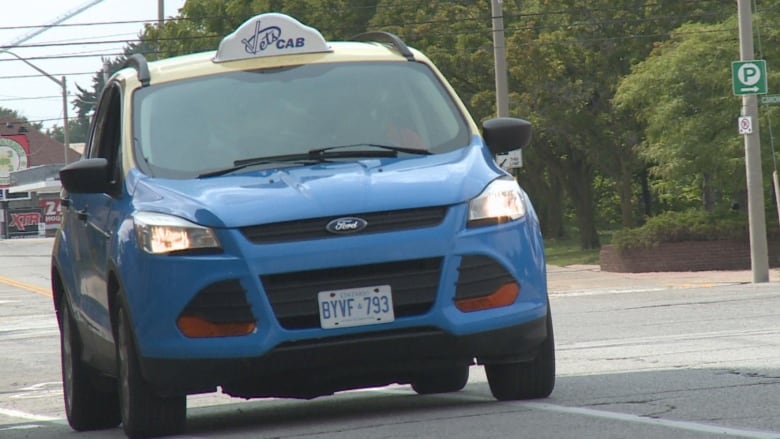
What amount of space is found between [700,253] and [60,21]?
106 feet

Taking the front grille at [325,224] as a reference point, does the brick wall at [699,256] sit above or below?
below

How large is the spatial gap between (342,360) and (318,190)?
0.81m

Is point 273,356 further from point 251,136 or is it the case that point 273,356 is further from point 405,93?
point 405,93

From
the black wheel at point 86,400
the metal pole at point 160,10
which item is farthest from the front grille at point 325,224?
the metal pole at point 160,10

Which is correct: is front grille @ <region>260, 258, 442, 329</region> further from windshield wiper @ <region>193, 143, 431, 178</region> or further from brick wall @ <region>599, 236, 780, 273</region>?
brick wall @ <region>599, 236, 780, 273</region>

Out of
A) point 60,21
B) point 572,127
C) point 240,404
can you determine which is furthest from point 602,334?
point 60,21

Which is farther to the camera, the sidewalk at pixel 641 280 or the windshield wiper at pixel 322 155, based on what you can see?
the sidewalk at pixel 641 280

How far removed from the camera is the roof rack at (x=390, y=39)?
8.99 meters

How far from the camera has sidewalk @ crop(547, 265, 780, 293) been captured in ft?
92.9

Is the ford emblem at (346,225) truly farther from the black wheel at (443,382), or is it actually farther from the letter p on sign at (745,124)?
the letter p on sign at (745,124)

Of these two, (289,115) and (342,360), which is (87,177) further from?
(342,360)

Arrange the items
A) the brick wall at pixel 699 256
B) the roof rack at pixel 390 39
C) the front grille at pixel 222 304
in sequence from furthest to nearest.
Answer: the brick wall at pixel 699 256 → the roof rack at pixel 390 39 → the front grille at pixel 222 304

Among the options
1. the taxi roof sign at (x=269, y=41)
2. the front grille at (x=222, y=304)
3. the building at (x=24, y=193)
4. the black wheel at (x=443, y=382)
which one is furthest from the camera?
the building at (x=24, y=193)

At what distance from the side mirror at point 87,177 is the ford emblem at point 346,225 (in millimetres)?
1579
